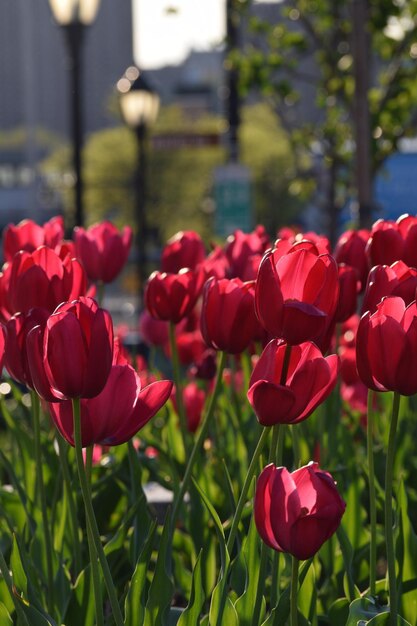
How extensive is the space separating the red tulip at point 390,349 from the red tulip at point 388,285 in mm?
189

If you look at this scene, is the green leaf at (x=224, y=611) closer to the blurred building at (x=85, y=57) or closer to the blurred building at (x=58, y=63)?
the blurred building at (x=58, y=63)

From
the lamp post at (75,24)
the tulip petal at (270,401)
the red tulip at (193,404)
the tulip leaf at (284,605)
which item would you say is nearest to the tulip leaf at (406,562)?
the tulip leaf at (284,605)

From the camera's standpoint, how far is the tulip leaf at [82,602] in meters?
1.60

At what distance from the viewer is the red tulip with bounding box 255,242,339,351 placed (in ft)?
4.52

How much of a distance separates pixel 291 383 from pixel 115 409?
0.64 feet

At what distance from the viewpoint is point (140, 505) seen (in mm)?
1769

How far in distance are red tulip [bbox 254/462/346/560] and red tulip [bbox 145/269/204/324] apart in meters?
0.77

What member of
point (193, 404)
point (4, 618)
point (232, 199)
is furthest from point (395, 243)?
point (232, 199)

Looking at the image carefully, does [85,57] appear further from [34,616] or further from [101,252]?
[34,616]

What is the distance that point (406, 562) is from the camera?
170 centimetres

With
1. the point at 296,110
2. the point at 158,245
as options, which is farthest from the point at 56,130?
the point at 296,110

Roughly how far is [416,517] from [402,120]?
16.4 feet

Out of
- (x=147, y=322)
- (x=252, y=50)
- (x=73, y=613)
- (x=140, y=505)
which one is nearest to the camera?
(x=73, y=613)

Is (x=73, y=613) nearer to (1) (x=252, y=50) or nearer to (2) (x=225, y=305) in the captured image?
(2) (x=225, y=305)
